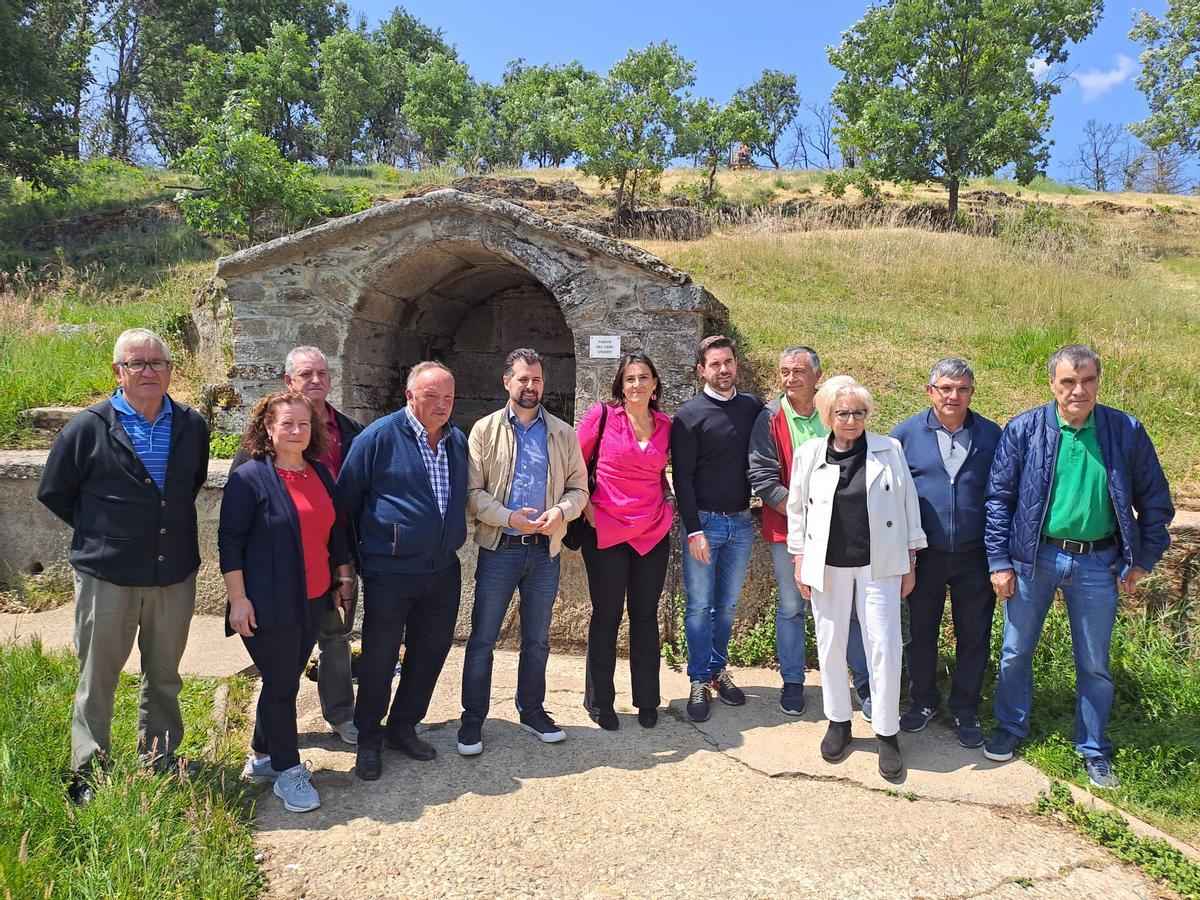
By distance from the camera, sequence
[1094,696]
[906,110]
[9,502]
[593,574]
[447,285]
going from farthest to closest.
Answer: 1. [906,110]
2. [447,285]
3. [9,502]
4. [593,574]
5. [1094,696]

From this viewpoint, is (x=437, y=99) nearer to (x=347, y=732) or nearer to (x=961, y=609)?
(x=347, y=732)

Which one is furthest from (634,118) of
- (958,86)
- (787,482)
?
(787,482)

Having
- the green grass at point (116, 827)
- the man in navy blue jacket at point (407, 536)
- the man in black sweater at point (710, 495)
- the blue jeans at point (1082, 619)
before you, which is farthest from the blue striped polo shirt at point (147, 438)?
the blue jeans at point (1082, 619)

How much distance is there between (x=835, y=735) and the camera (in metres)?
3.45

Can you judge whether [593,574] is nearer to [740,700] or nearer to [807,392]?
[740,700]

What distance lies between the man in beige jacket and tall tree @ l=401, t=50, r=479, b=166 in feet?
90.0

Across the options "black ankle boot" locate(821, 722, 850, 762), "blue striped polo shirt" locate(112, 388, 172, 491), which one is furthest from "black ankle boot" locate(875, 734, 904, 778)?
"blue striped polo shirt" locate(112, 388, 172, 491)

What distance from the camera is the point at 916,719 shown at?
3738mm

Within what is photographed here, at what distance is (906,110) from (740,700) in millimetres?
16870

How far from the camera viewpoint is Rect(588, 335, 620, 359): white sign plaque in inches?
214

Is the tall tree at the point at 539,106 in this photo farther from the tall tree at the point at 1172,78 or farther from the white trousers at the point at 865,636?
the white trousers at the point at 865,636

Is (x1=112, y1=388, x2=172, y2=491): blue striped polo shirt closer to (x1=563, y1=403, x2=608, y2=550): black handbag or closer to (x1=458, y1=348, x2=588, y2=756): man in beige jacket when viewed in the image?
(x1=458, y1=348, x2=588, y2=756): man in beige jacket

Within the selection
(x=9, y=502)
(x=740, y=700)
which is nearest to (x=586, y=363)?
(x=740, y=700)

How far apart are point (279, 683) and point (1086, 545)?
345 cm
